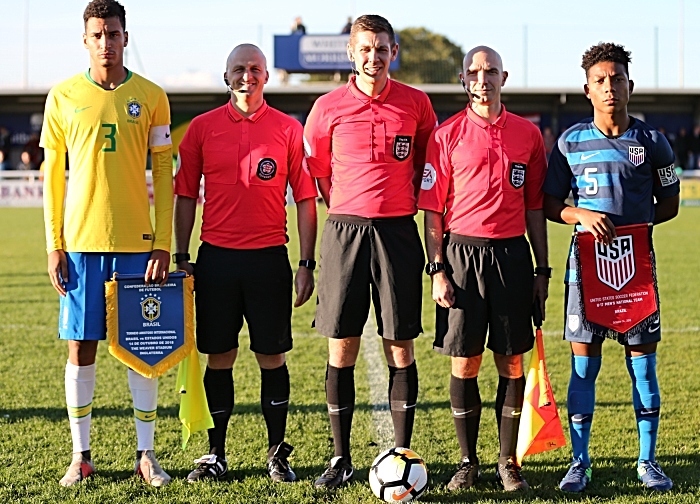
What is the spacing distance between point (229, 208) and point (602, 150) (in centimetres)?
167

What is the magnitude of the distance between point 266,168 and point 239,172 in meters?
0.12

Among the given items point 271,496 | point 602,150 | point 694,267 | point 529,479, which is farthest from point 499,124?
point 694,267

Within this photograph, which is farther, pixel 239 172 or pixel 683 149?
pixel 683 149

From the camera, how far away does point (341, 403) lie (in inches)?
155

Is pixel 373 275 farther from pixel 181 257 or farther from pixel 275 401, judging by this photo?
pixel 181 257

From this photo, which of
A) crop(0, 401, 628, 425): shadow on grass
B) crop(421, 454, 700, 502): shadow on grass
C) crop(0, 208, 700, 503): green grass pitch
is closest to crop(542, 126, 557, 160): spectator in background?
crop(0, 208, 700, 503): green grass pitch

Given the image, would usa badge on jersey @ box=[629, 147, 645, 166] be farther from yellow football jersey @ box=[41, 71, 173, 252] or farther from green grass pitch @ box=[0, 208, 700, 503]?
yellow football jersey @ box=[41, 71, 173, 252]

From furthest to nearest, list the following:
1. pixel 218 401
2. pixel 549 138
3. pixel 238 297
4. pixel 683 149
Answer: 1. pixel 683 149
2. pixel 549 138
3. pixel 218 401
4. pixel 238 297

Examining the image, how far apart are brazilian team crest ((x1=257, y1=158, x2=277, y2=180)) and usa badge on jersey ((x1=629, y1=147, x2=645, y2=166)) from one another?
1567mm

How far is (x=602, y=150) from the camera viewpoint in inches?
148

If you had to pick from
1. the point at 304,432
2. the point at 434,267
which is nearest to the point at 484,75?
the point at 434,267

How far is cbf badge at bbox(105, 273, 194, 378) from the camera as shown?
3793mm

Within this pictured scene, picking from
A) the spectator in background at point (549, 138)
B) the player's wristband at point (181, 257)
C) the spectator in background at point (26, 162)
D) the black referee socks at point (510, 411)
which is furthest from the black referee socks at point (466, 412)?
the spectator in background at point (26, 162)

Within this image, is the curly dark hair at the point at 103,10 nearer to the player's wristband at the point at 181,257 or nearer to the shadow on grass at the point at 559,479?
the player's wristband at the point at 181,257
